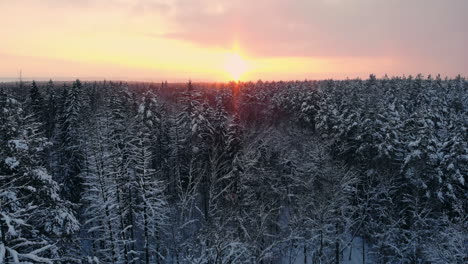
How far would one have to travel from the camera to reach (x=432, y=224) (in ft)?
95.8

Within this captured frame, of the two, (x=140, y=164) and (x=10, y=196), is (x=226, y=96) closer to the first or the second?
(x=140, y=164)

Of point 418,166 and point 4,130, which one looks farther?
point 418,166

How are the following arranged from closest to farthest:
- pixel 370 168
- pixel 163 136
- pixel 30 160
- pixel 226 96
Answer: pixel 30 160, pixel 370 168, pixel 163 136, pixel 226 96

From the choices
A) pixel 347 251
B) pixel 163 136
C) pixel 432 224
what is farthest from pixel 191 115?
pixel 432 224

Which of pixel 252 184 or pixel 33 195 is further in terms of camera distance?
pixel 252 184

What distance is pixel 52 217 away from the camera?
1406 centimetres

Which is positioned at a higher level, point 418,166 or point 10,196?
point 10,196

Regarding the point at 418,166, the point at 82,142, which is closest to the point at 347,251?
the point at 418,166

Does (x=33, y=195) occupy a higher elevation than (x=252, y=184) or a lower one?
higher

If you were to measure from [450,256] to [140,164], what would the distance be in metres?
20.3

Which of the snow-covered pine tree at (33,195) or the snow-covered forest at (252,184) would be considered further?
the snow-covered forest at (252,184)

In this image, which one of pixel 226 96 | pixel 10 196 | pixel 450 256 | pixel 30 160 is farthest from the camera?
pixel 226 96

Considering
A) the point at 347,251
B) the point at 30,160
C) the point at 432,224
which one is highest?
the point at 30,160

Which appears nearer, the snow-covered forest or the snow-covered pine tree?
the snow-covered pine tree
